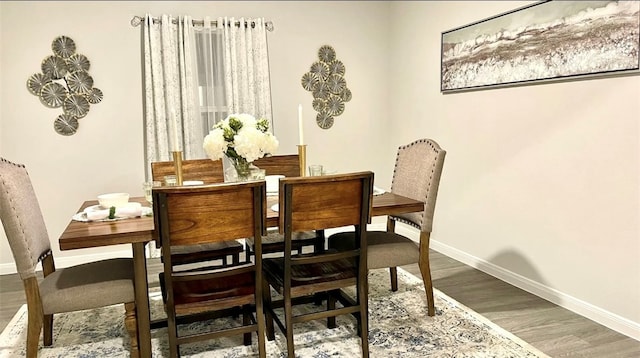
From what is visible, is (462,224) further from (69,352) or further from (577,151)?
(69,352)

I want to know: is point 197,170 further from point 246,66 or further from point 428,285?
point 428,285

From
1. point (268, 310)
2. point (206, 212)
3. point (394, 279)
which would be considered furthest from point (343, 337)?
point (206, 212)

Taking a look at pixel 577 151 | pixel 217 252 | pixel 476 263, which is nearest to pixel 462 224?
pixel 476 263

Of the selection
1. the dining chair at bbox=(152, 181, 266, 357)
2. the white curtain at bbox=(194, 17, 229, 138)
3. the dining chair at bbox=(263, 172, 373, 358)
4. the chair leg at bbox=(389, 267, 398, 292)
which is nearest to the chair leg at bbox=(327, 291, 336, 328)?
the dining chair at bbox=(263, 172, 373, 358)

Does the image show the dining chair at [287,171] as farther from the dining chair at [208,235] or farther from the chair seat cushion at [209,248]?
the dining chair at [208,235]

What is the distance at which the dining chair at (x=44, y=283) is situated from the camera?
6.93 feet

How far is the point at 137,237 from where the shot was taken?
6.73 feet

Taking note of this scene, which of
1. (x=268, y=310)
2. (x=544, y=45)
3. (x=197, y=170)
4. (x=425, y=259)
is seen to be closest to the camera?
(x=268, y=310)

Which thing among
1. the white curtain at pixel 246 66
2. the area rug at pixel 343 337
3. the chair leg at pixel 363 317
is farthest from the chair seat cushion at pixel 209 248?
the white curtain at pixel 246 66

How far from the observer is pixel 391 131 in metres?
4.93

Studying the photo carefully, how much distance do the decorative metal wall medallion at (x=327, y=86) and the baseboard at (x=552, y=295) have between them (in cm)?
161

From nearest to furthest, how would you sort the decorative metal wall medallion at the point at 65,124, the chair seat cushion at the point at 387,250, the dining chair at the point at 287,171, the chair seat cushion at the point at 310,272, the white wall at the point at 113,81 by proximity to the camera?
the chair seat cushion at the point at 310,272 → the chair seat cushion at the point at 387,250 → the dining chair at the point at 287,171 → the white wall at the point at 113,81 → the decorative metal wall medallion at the point at 65,124

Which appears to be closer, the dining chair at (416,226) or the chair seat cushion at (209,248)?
the dining chair at (416,226)

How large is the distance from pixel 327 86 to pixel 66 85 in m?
2.26
